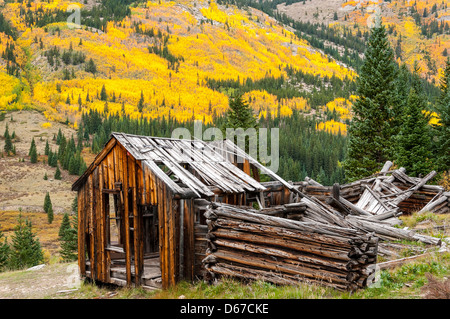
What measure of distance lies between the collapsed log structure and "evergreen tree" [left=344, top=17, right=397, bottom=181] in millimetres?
19132

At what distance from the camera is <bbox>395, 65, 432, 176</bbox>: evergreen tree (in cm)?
3491

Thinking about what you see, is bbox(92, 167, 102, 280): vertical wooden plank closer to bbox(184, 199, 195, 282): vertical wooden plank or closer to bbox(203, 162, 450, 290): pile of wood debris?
bbox(184, 199, 195, 282): vertical wooden plank

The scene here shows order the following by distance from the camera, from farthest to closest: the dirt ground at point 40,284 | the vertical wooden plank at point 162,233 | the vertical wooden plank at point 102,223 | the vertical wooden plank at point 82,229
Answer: the vertical wooden plank at point 82,229, the dirt ground at point 40,284, the vertical wooden plank at point 102,223, the vertical wooden plank at point 162,233

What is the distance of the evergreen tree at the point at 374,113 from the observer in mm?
34594

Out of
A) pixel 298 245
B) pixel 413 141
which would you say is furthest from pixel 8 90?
pixel 298 245

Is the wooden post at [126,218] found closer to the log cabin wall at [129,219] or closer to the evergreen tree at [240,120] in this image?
the log cabin wall at [129,219]

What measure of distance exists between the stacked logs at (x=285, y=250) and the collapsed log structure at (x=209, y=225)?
0.07 feet

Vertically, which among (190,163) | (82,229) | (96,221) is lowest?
(82,229)

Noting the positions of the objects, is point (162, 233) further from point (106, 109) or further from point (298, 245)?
point (106, 109)

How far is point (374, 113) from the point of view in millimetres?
35000

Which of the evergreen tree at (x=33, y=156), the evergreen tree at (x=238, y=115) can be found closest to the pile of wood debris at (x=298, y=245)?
the evergreen tree at (x=238, y=115)

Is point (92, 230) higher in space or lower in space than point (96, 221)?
lower

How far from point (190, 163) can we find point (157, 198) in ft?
7.34

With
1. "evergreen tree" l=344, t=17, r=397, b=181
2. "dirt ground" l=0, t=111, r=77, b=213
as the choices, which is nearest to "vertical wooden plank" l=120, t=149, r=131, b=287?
"evergreen tree" l=344, t=17, r=397, b=181
